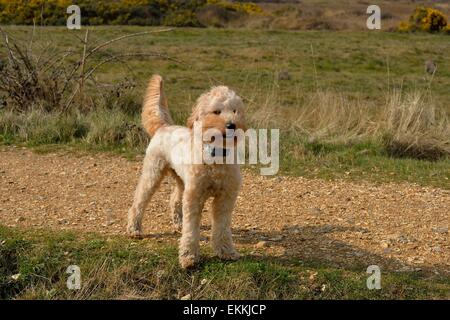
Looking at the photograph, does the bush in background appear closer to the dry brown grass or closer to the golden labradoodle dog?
the dry brown grass

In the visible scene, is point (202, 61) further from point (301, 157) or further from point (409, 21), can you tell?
point (409, 21)

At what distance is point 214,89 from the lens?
14.6 ft

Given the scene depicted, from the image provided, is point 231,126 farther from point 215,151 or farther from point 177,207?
point 177,207

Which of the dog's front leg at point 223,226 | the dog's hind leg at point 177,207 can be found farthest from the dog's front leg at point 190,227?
the dog's hind leg at point 177,207

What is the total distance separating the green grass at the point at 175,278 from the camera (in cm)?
459

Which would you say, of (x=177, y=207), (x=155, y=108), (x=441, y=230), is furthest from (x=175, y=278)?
(x=441, y=230)

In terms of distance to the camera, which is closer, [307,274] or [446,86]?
[307,274]

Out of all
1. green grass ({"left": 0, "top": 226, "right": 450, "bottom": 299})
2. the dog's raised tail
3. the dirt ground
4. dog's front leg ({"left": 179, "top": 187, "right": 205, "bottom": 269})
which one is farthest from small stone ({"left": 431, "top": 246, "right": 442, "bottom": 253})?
the dog's raised tail

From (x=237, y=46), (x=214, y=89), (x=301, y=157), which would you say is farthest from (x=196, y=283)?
(x=237, y=46)

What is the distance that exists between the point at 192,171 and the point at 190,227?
362mm

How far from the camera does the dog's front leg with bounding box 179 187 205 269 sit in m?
4.66

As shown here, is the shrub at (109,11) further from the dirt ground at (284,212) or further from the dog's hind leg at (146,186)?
the dog's hind leg at (146,186)

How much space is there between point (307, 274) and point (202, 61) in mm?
15898

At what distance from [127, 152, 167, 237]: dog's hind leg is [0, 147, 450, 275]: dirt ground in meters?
0.21
